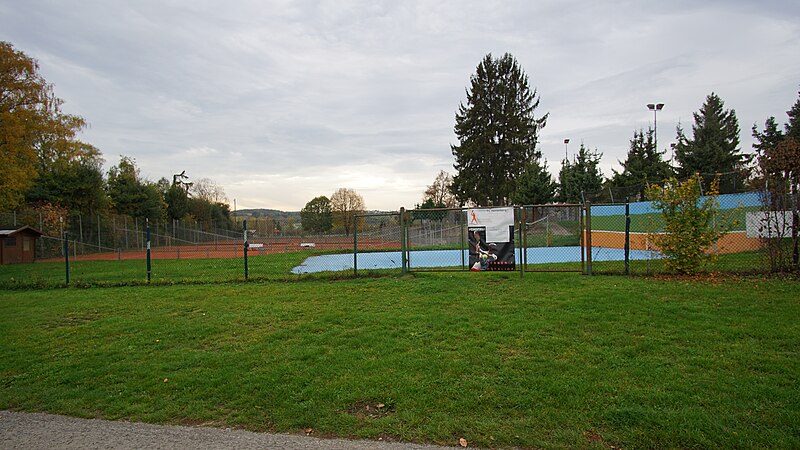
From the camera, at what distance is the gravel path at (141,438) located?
3342mm

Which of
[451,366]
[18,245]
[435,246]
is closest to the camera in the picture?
[451,366]

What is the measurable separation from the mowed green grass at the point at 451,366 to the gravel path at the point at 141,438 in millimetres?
149

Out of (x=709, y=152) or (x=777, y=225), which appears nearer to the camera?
(x=777, y=225)

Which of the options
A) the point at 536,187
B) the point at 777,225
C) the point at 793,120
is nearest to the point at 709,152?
the point at 793,120

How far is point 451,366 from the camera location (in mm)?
4766

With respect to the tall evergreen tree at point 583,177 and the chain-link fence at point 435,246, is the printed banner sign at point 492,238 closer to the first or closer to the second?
the chain-link fence at point 435,246

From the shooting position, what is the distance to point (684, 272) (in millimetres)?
10070

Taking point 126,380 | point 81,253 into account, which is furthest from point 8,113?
point 126,380

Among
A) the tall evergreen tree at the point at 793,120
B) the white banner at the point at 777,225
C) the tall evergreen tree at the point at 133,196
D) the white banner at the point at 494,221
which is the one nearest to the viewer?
the white banner at the point at 777,225

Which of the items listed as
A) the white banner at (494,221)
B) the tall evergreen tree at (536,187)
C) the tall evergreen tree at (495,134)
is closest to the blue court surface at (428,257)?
the white banner at (494,221)

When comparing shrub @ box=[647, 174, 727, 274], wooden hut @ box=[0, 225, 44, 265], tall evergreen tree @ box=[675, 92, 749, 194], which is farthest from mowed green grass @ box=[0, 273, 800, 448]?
tall evergreen tree @ box=[675, 92, 749, 194]

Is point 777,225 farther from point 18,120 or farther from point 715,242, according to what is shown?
point 18,120

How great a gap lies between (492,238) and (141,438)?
8.53 m

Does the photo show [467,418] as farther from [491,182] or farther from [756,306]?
[491,182]
